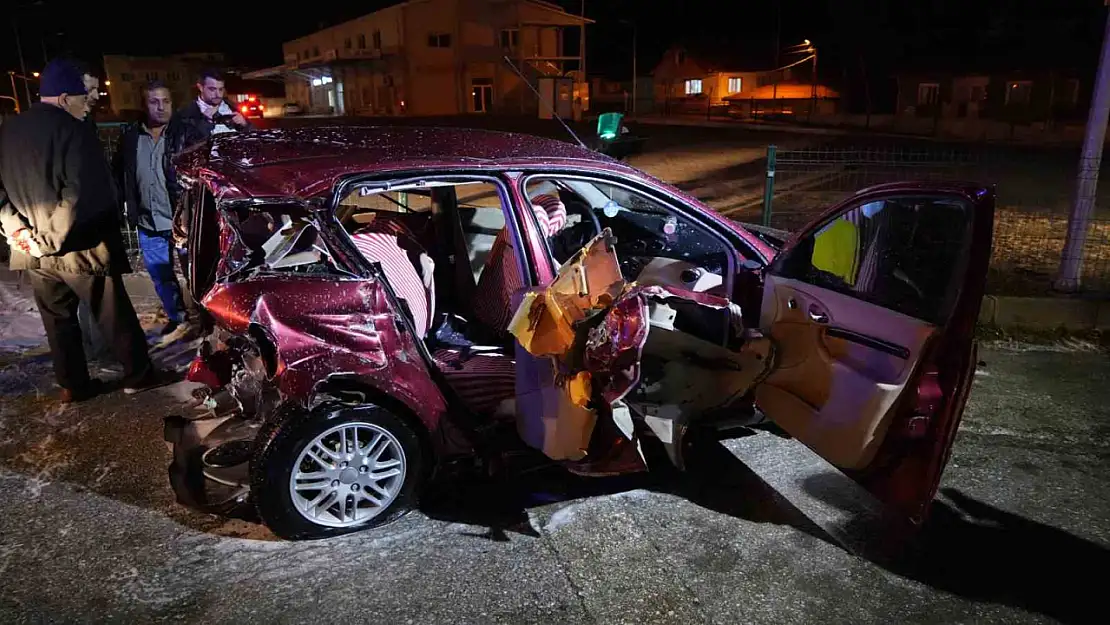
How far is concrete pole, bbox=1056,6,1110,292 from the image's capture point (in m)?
5.92

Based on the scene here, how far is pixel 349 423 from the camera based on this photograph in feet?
10.3

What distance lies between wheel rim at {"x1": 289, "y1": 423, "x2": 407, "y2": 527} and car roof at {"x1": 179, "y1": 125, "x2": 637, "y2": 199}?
1008mm

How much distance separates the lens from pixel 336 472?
3.20 metres

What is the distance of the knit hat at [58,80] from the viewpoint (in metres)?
4.29

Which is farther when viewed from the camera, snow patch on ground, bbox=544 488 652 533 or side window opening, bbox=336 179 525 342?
side window opening, bbox=336 179 525 342

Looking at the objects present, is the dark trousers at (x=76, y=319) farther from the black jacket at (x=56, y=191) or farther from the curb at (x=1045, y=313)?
the curb at (x=1045, y=313)

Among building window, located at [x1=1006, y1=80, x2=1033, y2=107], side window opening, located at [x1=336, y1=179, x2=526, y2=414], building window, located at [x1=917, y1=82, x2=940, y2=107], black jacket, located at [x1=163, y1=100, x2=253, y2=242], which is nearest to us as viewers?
side window opening, located at [x1=336, y1=179, x2=526, y2=414]

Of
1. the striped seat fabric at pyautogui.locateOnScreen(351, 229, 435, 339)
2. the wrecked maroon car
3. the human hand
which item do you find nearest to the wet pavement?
the wrecked maroon car

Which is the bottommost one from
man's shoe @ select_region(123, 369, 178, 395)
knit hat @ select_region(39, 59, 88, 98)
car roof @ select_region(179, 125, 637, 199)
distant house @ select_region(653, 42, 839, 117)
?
man's shoe @ select_region(123, 369, 178, 395)

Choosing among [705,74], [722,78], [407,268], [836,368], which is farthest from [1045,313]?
[705,74]

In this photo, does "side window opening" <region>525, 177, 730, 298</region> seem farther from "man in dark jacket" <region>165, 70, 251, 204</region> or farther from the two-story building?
the two-story building

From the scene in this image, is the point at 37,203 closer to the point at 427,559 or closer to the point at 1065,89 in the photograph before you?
the point at 427,559

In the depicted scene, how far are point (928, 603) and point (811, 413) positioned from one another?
809 millimetres

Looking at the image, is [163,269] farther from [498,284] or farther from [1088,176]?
[1088,176]
